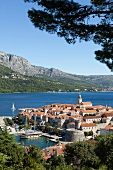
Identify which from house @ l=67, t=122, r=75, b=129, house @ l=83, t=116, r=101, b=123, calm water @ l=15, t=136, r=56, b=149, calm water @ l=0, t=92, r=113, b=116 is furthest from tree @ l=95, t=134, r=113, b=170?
calm water @ l=0, t=92, r=113, b=116

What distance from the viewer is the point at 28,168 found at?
409 inches

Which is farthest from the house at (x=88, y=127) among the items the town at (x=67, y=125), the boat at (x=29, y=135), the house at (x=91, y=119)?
the boat at (x=29, y=135)

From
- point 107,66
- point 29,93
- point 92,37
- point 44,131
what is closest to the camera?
point 92,37

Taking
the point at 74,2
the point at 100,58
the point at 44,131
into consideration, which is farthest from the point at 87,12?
the point at 44,131

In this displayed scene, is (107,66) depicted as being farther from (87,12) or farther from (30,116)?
(30,116)

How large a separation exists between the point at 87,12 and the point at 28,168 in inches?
239

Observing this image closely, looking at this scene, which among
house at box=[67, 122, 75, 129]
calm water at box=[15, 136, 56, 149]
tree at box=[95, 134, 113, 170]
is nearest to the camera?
tree at box=[95, 134, 113, 170]

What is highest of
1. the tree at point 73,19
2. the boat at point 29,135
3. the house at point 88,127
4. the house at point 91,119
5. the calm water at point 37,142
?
the tree at point 73,19

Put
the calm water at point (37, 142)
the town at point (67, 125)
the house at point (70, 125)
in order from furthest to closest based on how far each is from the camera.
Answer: the house at point (70, 125) < the town at point (67, 125) < the calm water at point (37, 142)

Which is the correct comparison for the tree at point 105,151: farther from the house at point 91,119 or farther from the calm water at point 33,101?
the calm water at point 33,101

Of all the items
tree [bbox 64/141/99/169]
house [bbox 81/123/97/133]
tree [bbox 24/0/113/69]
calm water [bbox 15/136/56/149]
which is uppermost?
tree [bbox 24/0/113/69]

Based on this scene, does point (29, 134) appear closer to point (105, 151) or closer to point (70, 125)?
point (70, 125)

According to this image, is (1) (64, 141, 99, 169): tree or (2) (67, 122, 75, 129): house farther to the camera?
(2) (67, 122, 75, 129): house

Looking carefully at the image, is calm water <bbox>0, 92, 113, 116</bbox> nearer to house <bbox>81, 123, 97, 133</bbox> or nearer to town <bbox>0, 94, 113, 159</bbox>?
town <bbox>0, 94, 113, 159</bbox>
